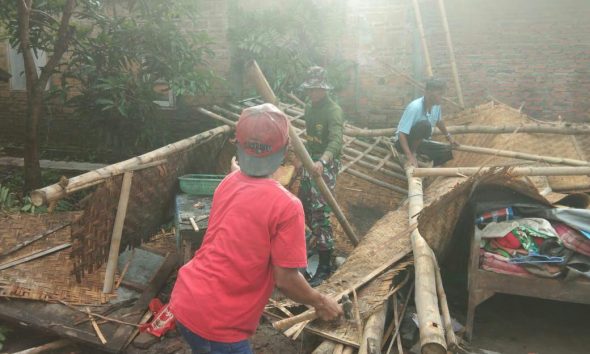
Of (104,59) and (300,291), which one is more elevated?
(104,59)

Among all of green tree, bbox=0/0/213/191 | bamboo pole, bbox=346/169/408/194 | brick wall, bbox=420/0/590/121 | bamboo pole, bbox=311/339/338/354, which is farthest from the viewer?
brick wall, bbox=420/0/590/121

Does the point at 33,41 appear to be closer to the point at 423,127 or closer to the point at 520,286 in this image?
the point at 423,127

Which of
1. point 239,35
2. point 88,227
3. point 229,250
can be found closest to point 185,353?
point 88,227

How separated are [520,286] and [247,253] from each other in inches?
82.3

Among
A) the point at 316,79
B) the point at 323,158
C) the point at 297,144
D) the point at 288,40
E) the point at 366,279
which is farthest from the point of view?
the point at 288,40

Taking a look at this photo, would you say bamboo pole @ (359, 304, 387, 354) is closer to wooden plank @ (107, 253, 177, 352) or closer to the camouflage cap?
wooden plank @ (107, 253, 177, 352)

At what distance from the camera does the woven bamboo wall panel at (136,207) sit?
11.9ft

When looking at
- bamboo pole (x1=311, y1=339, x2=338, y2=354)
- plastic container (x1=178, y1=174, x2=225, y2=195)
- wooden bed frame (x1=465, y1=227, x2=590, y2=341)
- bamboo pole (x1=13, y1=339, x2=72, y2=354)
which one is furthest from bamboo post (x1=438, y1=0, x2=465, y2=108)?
bamboo pole (x1=13, y1=339, x2=72, y2=354)

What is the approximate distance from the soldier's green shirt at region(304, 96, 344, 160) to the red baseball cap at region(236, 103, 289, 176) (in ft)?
8.79

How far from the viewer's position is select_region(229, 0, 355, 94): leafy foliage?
8084 mm

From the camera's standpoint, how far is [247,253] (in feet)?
6.04

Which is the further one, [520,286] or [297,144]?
[297,144]

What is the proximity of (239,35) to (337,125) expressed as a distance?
4.55 m

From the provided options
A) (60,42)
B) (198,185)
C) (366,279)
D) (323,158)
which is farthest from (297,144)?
(60,42)
